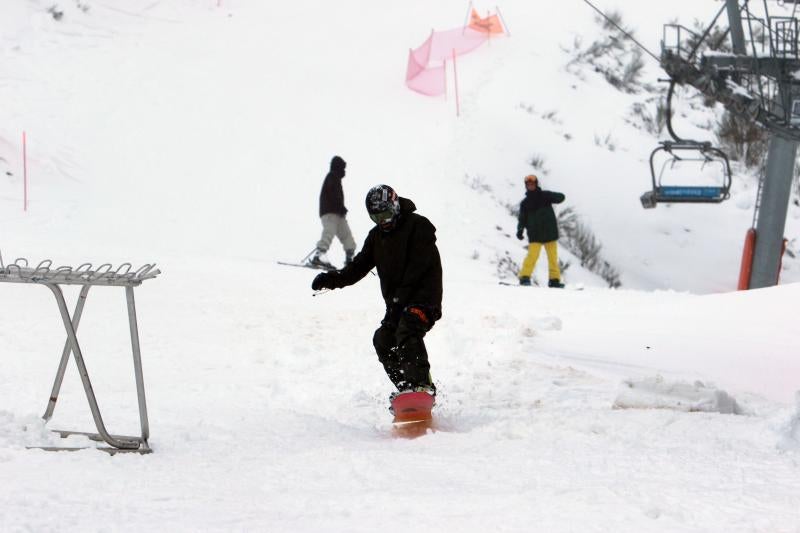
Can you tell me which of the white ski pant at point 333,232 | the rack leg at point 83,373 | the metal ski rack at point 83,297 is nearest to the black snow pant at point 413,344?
the metal ski rack at point 83,297

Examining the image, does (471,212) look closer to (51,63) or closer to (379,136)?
(379,136)

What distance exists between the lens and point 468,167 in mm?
19938

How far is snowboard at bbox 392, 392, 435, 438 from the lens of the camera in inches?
244

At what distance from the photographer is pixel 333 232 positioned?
14.1 metres

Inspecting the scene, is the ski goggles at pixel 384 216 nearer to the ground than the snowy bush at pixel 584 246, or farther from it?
farther from it

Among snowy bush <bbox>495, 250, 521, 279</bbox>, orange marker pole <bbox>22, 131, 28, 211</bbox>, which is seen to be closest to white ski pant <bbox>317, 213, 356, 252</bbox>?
snowy bush <bbox>495, 250, 521, 279</bbox>

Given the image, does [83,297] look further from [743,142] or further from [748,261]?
[743,142]

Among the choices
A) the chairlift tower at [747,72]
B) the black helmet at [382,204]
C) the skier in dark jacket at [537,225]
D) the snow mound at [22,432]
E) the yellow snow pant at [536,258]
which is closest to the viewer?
the snow mound at [22,432]

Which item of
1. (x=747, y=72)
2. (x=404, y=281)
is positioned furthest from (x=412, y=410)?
(x=747, y=72)

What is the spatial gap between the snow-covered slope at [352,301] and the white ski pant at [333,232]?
618 mm

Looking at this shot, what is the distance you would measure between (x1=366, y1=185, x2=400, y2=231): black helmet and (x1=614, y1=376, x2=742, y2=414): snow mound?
1.72m

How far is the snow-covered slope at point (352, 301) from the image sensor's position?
14.2 ft

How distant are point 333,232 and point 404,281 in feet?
25.4

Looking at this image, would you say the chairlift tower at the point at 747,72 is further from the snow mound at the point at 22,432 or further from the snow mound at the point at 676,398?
the snow mound at the point at 22,432
